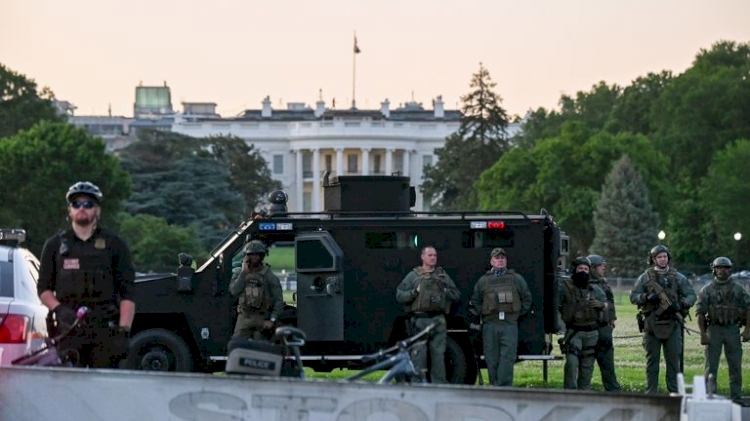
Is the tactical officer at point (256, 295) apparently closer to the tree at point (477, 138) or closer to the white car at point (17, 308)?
the white car at point (17, 308)

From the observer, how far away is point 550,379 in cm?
2562

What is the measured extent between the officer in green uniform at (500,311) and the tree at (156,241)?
7572 cm

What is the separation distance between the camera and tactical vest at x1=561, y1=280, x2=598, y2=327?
2192 centimetres

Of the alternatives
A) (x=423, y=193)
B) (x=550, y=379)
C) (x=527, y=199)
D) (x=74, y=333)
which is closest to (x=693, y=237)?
(x=527, y=199)

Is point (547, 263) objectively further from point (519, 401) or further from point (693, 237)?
point (693, 237)

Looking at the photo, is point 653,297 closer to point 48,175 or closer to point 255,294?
point 255,294

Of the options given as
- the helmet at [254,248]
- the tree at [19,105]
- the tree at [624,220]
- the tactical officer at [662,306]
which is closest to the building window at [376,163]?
the tree at [19,105]

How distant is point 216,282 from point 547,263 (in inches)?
135

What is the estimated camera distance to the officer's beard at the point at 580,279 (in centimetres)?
2191

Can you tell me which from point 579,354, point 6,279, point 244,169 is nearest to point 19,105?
point 244,169

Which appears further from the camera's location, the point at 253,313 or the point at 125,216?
the point at 125,216

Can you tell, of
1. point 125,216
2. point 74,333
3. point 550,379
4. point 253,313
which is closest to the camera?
point 74,333

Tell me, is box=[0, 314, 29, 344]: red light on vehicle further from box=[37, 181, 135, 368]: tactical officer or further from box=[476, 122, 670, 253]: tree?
box=[476, 122, 670, 253]: tree

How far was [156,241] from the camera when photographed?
103 meters
